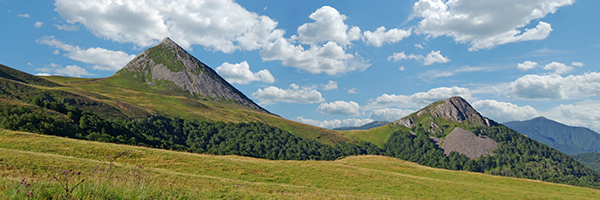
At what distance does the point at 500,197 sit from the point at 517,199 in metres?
2.58

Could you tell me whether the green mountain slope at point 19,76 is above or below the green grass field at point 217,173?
above

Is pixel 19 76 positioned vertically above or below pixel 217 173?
above

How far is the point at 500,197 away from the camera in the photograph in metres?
46.2

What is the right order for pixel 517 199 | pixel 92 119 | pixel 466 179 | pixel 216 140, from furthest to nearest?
pixel 216 140 < pixel 92 119 < pixel 466 179 < pixel 517 199

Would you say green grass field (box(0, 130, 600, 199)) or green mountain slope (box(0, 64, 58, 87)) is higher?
green mountain slope (box(0, 64, 58, 87))

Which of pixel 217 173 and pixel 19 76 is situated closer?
pixel 217 173

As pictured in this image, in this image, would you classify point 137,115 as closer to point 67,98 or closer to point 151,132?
point 151,132

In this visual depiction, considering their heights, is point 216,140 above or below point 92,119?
below

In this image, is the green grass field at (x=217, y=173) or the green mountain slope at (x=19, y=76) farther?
the green mountain slope at (x=19, y=76)

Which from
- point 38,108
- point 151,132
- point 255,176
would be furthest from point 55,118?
point 151,132

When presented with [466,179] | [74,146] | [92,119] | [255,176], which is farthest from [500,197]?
[92,119]

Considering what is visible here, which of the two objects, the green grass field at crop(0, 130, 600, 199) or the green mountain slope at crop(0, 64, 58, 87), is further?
the green mountain slope at crop(0, 64, 58, 87)

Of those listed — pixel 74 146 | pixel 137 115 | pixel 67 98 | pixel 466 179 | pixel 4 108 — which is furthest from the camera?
pixel 137 115

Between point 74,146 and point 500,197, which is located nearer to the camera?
point 74,146
